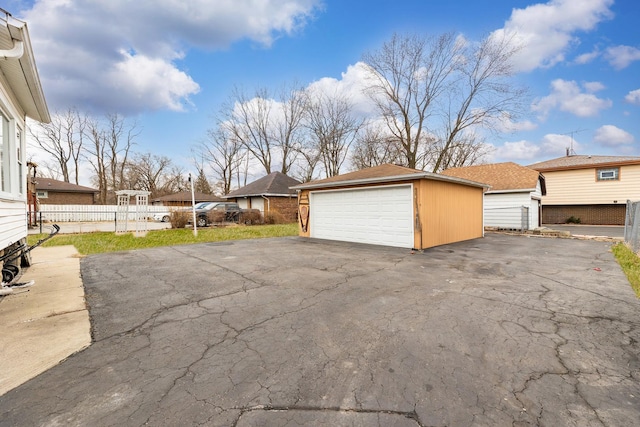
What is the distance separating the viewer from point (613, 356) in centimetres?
264

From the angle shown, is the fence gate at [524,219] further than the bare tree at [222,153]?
No

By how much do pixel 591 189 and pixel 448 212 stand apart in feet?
61.9

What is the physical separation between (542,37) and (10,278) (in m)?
19.7

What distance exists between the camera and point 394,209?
9859mm

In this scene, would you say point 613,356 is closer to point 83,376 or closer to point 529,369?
point 529,369

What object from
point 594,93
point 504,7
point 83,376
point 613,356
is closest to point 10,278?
point 83,376

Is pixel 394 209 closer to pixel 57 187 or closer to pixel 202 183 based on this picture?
pixel 57 187

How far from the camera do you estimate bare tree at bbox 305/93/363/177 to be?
99.3 ft

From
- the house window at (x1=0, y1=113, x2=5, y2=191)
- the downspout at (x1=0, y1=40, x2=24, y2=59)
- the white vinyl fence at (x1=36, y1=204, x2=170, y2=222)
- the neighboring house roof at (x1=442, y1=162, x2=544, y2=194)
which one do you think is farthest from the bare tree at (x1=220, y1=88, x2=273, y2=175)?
the downspout at (x1=0, y1=40, x2=24, y2=59)

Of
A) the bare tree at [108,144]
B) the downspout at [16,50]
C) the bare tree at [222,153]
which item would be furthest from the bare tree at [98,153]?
the downspout at [16,50]

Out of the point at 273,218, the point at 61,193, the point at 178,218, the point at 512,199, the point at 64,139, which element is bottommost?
the point at 273,218

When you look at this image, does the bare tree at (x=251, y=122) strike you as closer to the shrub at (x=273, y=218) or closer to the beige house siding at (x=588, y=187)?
the shrub at (x=273, y=218)

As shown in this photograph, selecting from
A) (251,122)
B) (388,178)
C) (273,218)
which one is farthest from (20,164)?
(251,122)

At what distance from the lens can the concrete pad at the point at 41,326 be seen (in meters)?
A: 2.52
